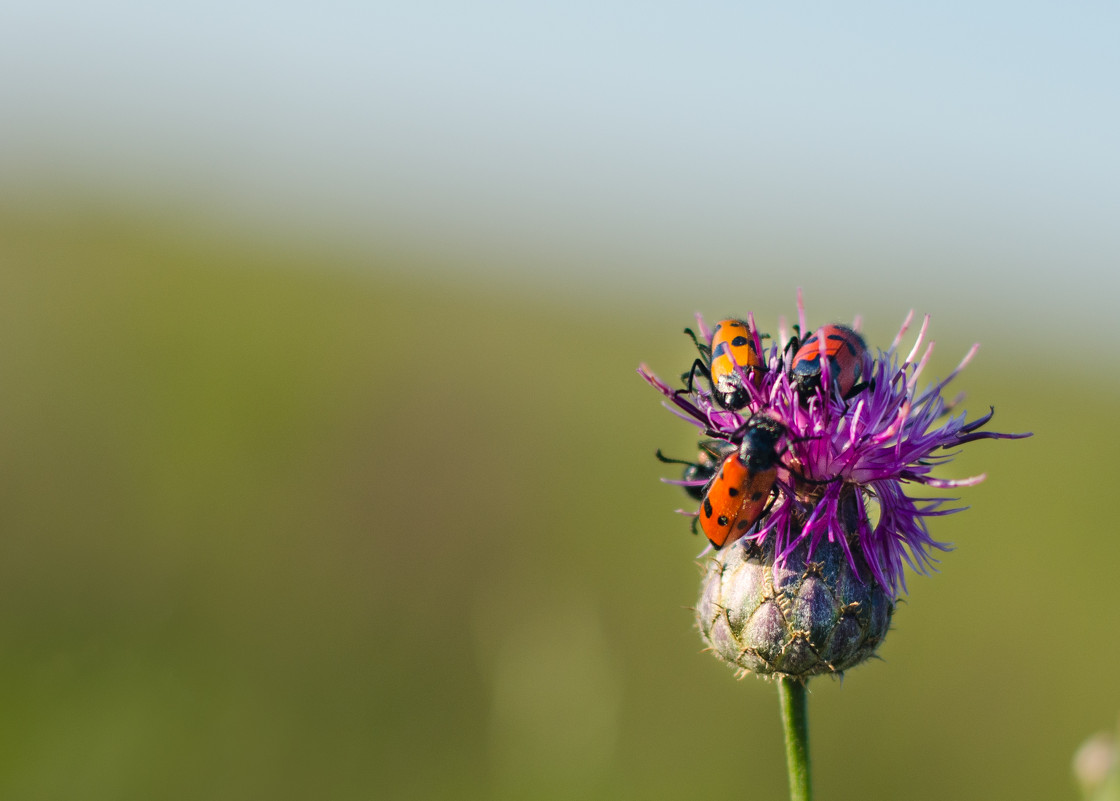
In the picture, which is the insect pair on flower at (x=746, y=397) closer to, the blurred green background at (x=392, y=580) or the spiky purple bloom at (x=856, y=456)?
the spiky purple bloom at (x=856, y=456)

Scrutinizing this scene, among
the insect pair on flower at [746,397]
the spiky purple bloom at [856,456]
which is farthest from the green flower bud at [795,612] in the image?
the insect pair on flower at [746,397]

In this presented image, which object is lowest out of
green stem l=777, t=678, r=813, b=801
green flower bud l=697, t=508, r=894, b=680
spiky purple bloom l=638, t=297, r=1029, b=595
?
green stem l=777, t=678, r=813, b=801

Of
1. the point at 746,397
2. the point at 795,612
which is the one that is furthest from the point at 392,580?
the point at 795,612

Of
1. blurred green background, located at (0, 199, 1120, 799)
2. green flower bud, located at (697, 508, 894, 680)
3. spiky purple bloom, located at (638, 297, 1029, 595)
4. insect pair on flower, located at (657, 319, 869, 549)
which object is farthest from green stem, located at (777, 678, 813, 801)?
blurred green background, located at (0, 199, 1120, 799)

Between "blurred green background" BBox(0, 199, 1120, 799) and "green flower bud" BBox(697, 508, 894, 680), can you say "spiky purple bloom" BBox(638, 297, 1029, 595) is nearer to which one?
"green flower bud" BBox(697, 508, 894, 680)

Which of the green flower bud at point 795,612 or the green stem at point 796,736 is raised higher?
the green flower bud at point 795,612

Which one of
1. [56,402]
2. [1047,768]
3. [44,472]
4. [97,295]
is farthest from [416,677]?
[97,295]
